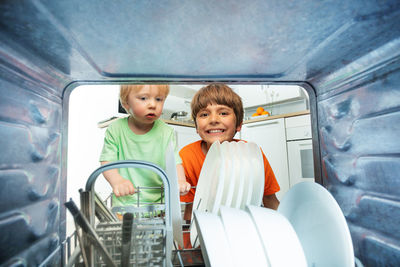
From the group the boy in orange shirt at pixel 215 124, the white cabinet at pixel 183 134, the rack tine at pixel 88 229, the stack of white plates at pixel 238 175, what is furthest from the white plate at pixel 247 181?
the white cabinet at pixel 183 134

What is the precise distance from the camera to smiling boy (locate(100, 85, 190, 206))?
3.22 ft

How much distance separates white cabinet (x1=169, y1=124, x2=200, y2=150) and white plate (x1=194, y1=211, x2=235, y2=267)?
1.88 m

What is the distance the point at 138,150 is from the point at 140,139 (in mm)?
50

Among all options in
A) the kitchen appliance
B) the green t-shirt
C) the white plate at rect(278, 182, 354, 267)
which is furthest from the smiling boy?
the kitchen appliance

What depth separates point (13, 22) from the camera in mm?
290

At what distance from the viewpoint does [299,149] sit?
95.5 inches

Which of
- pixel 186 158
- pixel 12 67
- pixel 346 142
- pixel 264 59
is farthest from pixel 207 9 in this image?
pixel 186 158

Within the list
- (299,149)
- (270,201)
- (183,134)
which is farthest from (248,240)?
(299,149)

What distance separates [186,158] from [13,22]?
962mm

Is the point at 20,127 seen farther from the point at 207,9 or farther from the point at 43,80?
the point at 207,9

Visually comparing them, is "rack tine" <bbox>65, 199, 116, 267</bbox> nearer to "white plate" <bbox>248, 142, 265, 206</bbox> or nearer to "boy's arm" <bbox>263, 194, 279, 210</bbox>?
"white plate" <bbox>248, 142, 265, 206</bbox>

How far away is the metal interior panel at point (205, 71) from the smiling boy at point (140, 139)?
50 cm

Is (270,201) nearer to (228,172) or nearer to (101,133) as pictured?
(228,172)

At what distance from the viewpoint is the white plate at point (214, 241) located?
0.32 m
